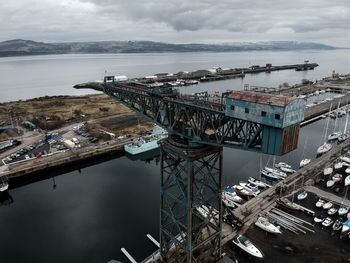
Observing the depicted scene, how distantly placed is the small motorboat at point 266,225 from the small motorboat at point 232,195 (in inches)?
398

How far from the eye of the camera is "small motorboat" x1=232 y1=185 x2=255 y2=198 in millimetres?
41281

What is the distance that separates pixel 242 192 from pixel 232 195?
6.96ft

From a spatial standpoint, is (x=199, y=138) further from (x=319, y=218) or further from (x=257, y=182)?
(x=257, y=182)

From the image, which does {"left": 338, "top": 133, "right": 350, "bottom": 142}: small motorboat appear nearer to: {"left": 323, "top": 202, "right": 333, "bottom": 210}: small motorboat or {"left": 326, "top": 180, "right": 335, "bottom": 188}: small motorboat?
{"left": 326, "top": 180, "right": 335, "bottom": 188}: small motorboat

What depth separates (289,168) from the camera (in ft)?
164

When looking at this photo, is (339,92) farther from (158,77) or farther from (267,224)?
(267,224)

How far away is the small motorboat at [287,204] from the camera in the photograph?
32.9 m

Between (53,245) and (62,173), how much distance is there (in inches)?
909

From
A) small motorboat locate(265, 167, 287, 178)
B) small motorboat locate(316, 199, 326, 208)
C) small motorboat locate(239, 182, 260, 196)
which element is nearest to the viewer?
small motorboat locate(316, 199, 326, 208)

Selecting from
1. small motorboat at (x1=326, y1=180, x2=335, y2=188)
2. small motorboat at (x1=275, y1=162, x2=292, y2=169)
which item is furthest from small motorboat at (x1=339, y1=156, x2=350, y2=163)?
small motorboat at (x1=326, y1=180, x2=335, y2=188)

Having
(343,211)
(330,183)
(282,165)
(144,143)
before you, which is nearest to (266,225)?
(343,211)

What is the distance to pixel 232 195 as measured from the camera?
40.9 meters

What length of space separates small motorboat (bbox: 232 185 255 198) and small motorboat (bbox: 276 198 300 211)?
23.6ft

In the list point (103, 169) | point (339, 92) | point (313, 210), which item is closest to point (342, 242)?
point (313, 210)
